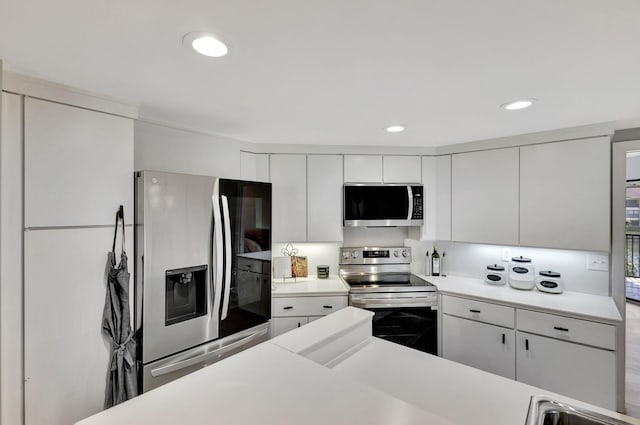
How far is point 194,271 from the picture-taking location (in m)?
1.94

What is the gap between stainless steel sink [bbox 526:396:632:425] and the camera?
98cm

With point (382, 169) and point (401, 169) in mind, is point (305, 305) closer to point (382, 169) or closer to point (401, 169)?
point (382, 169)

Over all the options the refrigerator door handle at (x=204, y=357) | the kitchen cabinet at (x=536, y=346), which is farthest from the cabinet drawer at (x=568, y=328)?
the refrigerator door handle at (x=204, y=357)

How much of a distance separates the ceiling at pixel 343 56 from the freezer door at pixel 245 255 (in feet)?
1.99

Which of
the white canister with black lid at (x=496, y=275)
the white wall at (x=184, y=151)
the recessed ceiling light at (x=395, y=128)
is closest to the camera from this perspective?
the white wall at (x=184, y=151)

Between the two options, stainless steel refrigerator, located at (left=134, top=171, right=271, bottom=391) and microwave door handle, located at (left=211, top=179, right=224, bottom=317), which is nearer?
stainless steel refrigerator, located at (left=134, top=171, right=271, bottom=391)

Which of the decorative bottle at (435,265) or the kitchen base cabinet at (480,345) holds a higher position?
the decorative bottle at (435,265)

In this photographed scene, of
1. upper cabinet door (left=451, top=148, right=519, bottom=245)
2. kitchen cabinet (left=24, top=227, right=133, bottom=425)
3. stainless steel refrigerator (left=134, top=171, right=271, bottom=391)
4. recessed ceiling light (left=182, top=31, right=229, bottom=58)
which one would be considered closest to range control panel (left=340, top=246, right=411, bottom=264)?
upper cabinet door (left=451, top=148, right=519, bottom=245)

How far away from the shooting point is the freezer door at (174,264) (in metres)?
1.72

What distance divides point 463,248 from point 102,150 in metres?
3.22

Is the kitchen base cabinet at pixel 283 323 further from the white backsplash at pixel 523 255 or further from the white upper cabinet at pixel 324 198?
the white backsplash at pixel 523 255

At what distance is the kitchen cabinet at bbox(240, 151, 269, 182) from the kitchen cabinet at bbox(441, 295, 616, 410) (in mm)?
2048

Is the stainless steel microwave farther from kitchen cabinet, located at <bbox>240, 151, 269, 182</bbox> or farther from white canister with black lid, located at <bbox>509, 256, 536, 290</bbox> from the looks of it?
white canister with black lid, located at <bbox>509, 256, 536, 290</bbox>

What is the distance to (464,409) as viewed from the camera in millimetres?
1097
